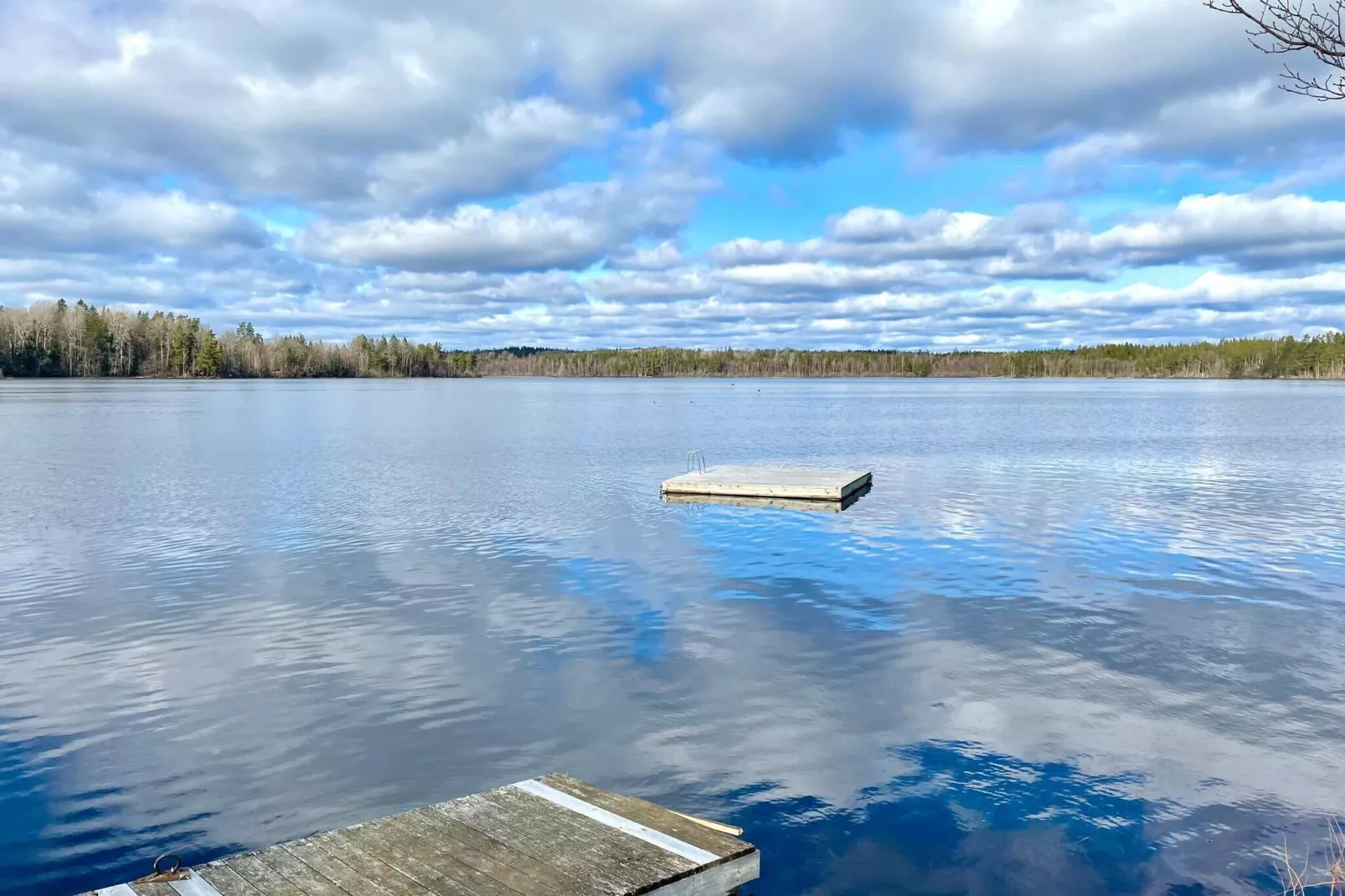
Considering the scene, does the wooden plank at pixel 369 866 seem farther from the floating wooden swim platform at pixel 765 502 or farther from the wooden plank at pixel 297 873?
the floating wooden swim platform at pixel 765 502

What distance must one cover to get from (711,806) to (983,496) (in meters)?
20.2

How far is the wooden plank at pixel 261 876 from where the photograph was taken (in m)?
5.66

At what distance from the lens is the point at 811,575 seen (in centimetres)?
1659

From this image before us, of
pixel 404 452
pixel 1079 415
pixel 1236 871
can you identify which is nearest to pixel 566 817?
pixel 1236 871

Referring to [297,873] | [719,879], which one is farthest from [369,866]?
[719,879]

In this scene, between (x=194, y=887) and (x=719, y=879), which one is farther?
(x=719, y=879)

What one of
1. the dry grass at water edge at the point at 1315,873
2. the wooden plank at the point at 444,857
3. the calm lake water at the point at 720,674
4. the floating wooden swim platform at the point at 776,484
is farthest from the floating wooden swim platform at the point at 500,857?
the floating wooden swim platform at the point at 776,484

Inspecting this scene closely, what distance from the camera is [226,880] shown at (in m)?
5.84

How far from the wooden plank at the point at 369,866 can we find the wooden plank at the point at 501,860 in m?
0.42

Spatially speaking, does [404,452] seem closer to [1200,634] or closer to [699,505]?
[699,505]

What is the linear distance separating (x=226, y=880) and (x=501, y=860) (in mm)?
1634

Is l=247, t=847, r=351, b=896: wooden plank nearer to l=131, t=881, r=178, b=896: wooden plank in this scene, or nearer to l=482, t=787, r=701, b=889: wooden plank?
l=131, t=881, r=178, b=896: wooden plank

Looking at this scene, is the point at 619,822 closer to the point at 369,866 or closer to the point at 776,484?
the point at 369,866

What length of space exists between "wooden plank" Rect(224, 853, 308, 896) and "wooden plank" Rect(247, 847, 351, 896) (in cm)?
2
